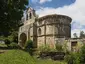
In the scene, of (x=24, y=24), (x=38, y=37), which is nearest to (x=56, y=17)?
(x=38, y=37)

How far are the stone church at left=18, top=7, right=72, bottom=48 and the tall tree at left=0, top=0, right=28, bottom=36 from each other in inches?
503

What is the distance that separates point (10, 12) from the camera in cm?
3334

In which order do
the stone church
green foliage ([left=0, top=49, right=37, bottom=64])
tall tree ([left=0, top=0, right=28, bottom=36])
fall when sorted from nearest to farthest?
green foliage ([left=0, top=49, right=37, bottom=64]) < tall tree ([left=0, top=0, right=28, bottom=36]) < the stone church

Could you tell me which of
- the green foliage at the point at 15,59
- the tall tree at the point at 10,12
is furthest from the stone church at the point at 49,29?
the green foliage at the point at 15,59

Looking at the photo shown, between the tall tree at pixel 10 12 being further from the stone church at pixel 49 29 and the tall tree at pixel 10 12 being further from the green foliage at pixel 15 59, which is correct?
the green foliage at pixel 15 59

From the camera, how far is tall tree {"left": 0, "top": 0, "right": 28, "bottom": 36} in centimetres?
3319

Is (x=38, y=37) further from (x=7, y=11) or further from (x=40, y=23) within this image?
(x=7, y=11)

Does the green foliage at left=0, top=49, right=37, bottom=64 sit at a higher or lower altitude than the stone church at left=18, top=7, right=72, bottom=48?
lower

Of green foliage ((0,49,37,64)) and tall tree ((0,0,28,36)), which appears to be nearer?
green foliage ((0,49,37,64))

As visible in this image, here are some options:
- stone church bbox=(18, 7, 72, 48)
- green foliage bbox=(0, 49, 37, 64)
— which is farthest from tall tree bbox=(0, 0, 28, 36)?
green foliage bbox=(0, 49, 37, 64)

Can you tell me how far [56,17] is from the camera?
158 ft

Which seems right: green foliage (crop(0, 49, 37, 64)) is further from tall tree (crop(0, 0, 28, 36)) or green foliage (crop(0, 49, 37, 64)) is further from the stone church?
the stone church

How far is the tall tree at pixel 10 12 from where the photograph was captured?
33188 mm

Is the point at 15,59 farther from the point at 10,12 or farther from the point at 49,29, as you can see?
the point at 49,29
